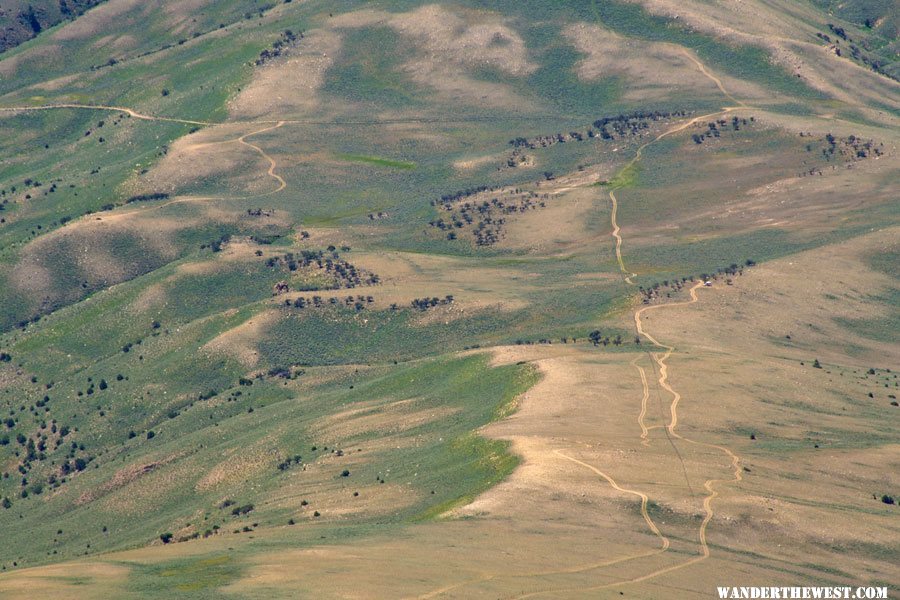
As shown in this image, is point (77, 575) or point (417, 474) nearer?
point (77, 575)

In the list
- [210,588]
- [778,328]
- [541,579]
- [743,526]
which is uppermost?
[210,588]

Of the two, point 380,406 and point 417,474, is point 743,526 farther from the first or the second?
point 380,406

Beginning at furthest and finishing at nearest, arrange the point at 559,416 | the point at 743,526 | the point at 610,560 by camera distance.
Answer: the point at 559,416 < the point at 743,526 < the point at 610,560

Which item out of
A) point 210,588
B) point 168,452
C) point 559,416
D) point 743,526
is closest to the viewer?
point 210,588

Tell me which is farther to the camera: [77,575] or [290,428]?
[290,428]

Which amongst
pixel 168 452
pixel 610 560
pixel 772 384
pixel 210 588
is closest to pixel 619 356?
→ pixel 772 384

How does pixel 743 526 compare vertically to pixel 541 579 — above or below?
below

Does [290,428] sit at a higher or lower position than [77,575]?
lower

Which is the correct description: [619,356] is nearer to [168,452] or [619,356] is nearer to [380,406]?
[380,406]

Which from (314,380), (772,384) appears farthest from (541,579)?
(314,380)
